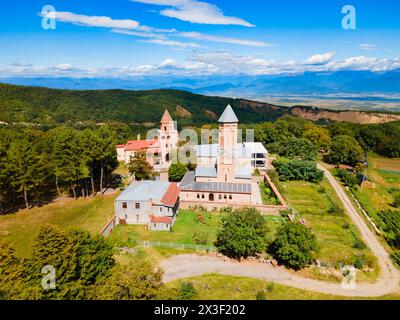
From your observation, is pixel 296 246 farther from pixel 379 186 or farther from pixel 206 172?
pixel 379 186

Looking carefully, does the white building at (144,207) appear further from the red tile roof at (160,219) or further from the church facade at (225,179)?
the church facade at (225,179)

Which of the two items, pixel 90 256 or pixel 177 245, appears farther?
pixel 177 245

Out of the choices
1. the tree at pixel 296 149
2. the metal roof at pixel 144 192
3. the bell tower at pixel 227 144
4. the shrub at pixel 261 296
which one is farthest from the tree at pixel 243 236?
the tree at pixel 296 149

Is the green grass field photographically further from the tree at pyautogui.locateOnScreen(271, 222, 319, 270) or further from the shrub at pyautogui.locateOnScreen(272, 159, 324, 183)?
the tree at pyautogui.locateOnScreen(271, 222, 319, 270)

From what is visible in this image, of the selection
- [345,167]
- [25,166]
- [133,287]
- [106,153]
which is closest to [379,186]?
[345,167]

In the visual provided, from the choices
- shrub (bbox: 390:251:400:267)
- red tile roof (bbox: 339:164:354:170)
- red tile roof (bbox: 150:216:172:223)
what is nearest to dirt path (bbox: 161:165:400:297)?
shrub (bbox: 390:251:400:267)

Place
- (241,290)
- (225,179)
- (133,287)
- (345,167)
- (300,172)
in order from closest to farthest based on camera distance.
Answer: (133,287) → (241,290) → (225,179) → (300,172) → (345,167)
